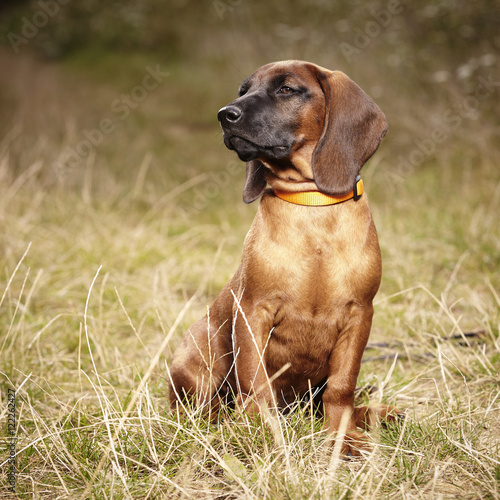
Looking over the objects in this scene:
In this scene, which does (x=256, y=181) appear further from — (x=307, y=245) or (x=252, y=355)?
(x=252, y=355)

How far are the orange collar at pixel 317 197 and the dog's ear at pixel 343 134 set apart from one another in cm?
4

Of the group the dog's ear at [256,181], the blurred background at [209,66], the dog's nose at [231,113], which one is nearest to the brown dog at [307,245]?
the dog's nose at [231,113]

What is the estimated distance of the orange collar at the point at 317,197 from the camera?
2232 millimetres

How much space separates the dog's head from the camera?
219 cm

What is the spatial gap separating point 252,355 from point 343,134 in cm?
94

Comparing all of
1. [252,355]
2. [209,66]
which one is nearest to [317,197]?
[252,355]

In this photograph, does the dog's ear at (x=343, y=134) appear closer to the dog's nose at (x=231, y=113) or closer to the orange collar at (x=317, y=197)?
the orange collar at (x=317, y=197)

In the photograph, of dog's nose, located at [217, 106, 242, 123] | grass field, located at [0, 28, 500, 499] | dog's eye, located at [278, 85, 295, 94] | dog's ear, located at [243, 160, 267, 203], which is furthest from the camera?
dog's ear, located at [243, 160, 267, 203]

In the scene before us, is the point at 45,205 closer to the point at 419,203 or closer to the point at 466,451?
the point at 419,203

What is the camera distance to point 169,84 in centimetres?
1123

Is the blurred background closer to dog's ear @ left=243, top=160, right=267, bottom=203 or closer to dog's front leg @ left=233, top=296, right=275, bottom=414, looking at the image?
dog's ear @ left=243, top=160, right=267, bottom=203

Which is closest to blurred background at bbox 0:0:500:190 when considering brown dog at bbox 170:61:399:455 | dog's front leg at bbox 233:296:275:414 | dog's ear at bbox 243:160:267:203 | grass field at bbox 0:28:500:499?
grass field at bbox 0:28:500:499

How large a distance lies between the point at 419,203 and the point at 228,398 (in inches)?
151

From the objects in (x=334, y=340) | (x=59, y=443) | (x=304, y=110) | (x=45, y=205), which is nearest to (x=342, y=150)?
(x=304, y=110)
